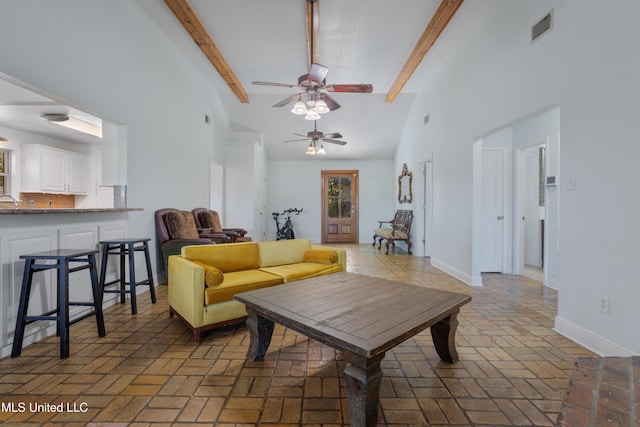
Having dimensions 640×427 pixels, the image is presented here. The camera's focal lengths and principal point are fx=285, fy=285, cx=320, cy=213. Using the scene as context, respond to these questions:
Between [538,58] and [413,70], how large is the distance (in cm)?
230

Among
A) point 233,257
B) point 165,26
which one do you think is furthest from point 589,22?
point 165,26

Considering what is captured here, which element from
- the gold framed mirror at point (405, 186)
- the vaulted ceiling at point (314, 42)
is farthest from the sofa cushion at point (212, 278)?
the gold framed mirror at point (405, 186)

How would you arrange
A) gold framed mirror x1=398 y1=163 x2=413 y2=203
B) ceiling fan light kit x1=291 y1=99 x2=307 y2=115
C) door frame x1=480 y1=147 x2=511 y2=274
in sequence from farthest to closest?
gold framed mirror x1=398 y1=163 x2=413 y2=203
door frame x1=480 y1=147 x2=511 y2=274
ceiling fan light kit x1=291 y1=99 x2=307 y2=115

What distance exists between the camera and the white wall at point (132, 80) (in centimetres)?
206

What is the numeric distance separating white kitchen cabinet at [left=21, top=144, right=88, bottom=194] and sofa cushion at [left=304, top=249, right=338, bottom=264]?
4563mm

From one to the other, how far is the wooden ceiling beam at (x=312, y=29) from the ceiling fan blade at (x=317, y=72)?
0.65 m

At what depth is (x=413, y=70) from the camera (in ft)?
14.8

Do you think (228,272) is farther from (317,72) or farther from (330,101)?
Answer: (330,101)

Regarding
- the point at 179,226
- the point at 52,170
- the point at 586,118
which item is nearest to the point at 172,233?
the point at 179,226

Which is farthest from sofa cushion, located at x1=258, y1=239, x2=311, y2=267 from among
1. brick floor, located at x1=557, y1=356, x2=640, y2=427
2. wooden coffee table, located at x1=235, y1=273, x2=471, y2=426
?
brick floor, located at x1=557, y1=356, x2=640, y2=427

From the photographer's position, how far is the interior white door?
4.26 meters

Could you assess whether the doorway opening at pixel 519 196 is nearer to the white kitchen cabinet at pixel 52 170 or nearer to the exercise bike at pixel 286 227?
the exercise bike at pixel 286 227

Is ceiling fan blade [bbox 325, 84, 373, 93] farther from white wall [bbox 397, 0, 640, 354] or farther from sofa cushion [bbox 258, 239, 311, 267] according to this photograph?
sofa cushion [bbox 258, 239, 311, 267]

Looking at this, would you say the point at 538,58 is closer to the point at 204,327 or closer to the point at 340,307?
the point at 340,307
